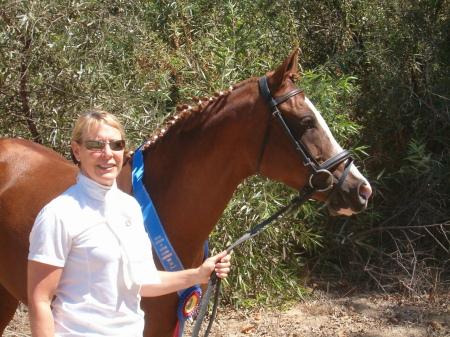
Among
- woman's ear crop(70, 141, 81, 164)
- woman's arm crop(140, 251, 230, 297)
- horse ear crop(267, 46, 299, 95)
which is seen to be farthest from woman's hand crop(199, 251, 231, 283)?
horse ear crop(267, 46, 299, 95)

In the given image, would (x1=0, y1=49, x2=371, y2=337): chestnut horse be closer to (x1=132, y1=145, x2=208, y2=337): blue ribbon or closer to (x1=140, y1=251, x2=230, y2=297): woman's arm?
(x1=132, y1=145, x2=208, y2=337): blue ribbon

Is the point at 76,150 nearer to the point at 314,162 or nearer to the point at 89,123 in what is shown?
the point at 89,123

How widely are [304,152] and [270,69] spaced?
2967 mm

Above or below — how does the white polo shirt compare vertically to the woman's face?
below

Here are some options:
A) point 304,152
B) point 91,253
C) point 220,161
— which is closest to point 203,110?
point 220,161

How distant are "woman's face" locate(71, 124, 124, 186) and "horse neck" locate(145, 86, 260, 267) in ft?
2.12

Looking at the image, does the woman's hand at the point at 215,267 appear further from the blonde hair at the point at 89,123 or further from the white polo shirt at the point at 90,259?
the blonde hair at the point at 89,123

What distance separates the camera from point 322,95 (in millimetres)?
4883

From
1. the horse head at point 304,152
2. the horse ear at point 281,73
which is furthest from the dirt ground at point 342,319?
the horse ear at point 281,73

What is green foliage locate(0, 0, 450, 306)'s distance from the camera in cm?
459

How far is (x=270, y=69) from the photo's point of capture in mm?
5254

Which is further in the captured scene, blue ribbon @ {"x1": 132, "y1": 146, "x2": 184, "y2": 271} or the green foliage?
the green foliage

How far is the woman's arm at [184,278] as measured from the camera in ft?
6.78

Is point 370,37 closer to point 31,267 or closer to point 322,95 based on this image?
point 322,95
